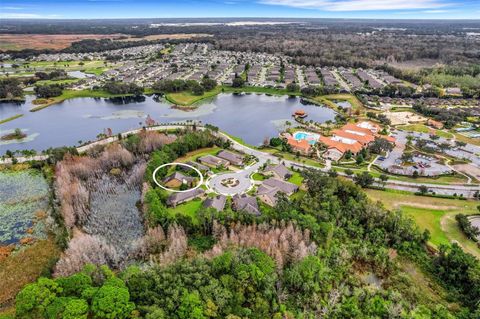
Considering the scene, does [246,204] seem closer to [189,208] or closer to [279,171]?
[189,208]

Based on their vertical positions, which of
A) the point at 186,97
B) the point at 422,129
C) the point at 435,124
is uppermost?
the point at 186,97

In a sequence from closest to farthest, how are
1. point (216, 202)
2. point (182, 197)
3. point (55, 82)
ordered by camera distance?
point (216, 202) < point (182, 197) < point (55, 82)

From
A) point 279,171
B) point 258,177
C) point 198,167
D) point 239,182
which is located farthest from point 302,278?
point 198,167

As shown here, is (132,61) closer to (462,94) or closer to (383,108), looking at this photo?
(383,108)

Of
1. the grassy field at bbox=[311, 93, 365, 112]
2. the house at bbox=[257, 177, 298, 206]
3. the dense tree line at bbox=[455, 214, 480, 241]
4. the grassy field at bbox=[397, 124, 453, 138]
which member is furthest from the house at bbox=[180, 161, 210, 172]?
the grassy field at bbox=[311, 93, 365, 112]

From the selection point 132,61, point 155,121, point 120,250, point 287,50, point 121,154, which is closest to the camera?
point 120,250

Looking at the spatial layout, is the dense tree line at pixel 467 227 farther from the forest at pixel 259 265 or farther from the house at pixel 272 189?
the house at pixel 272 189

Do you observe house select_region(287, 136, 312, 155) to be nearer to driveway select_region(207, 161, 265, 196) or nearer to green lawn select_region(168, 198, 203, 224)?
driveway select_region(207, 161, 265, 196)

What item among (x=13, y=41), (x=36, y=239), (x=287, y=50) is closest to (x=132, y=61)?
(x=287, y=50)
